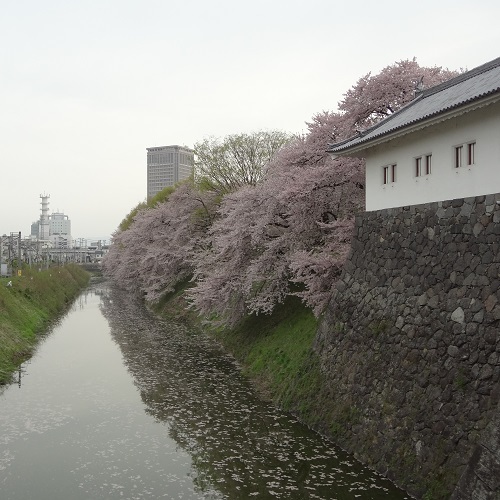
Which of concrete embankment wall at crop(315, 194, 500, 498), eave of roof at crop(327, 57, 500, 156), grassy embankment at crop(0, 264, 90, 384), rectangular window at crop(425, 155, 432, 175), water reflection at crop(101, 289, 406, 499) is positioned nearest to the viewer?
concrete embankment wall at crop(315, 194, 500, 498)

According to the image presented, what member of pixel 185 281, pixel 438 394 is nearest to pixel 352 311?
pixel 438 394

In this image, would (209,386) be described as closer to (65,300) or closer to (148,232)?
(148,232)

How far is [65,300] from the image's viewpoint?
187 ft

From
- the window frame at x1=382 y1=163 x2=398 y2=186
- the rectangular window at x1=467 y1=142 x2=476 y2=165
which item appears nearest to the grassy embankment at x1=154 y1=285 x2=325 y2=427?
the window frame at x1=382 y1=163 x2=398 y2=186

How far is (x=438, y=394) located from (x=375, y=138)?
7254 millimetres

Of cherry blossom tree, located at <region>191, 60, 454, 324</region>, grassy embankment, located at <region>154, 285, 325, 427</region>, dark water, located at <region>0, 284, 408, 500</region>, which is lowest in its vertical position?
dark water, located at <region>0, 284, 408, 500</region>

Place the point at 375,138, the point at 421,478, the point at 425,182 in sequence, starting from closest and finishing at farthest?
the point at 421,478
the point at 425,182
the point at 375,138

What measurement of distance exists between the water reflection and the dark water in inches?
1.1

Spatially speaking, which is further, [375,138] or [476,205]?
[375,138]

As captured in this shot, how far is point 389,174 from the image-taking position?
1625cm

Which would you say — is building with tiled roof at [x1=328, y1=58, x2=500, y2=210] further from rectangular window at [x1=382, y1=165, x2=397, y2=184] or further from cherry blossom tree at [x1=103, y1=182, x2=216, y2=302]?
cherry blossom tree at [x1=103, y1=182, x2=216, y2=302]

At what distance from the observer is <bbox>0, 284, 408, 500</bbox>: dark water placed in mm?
12164

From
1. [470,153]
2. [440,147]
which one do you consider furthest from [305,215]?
[470,153]

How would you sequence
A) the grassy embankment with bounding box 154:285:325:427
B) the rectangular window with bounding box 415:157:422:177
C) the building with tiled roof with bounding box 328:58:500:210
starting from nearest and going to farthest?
the building with tiled roof with bounding box 328:58:500:210, the rectangular window with bounding box 415:157:422:177, the grassy embankment with bounding box 154:285:325:427
